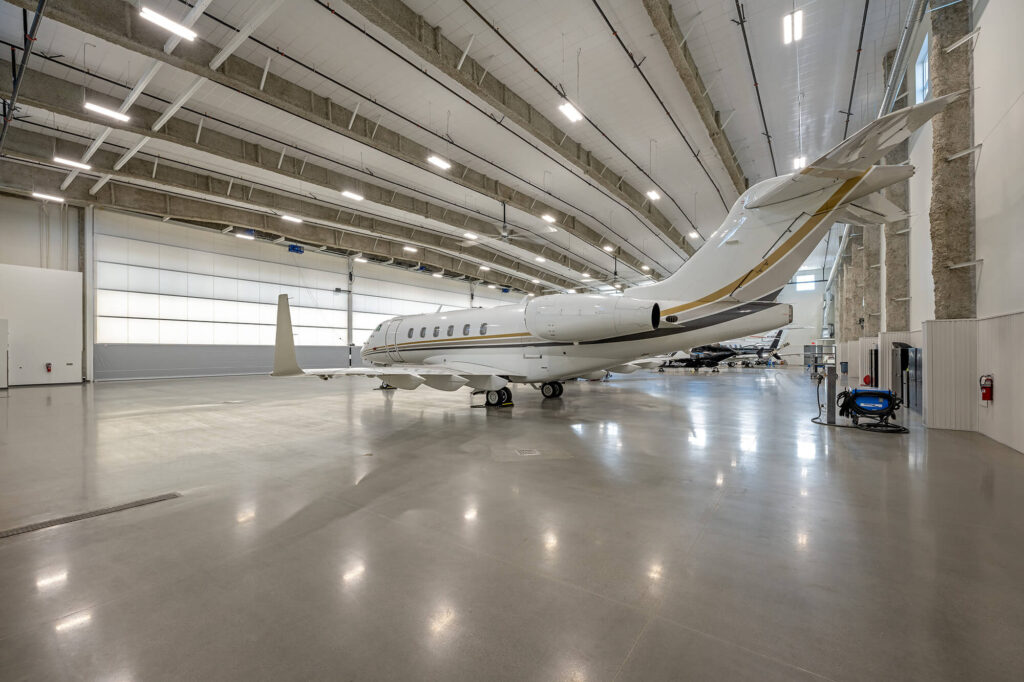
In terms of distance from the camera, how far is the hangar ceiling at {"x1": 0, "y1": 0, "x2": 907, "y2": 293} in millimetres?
8352

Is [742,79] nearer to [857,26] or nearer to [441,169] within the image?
[857,26]

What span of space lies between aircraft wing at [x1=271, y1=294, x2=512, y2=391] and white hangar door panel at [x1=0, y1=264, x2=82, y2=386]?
15.6m

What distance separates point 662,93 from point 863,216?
6.09 m

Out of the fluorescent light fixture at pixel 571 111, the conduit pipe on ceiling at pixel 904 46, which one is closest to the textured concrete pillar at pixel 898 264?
Answer: the conduit pipe on ceiling at pixel 904 46

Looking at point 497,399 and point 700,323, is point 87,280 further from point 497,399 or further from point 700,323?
point 700,323

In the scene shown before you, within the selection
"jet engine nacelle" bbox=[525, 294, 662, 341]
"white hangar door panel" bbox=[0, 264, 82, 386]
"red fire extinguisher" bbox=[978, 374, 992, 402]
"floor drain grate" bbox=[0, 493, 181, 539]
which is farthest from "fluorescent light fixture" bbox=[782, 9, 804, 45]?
"white hangar door panel" bbox=[0, 264, 82, 386]

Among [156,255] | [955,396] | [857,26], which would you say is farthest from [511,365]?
[156,255]

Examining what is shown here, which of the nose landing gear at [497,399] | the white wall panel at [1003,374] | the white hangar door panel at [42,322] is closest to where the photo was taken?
the white wall panel at [1003,374]

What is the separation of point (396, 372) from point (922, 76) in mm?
13947

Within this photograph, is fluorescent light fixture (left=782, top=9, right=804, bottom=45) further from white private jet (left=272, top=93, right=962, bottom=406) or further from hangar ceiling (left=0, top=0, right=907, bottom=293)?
white private jet (left=272, top=93, right=962, bottom=406)

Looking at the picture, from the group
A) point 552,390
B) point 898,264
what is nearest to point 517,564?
point 552,390

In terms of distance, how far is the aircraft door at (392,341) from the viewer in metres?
14.1

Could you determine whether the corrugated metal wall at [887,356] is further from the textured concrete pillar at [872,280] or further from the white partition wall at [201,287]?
the white partition wall at [201,287]

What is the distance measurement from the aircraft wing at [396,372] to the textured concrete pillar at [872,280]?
14829mm
